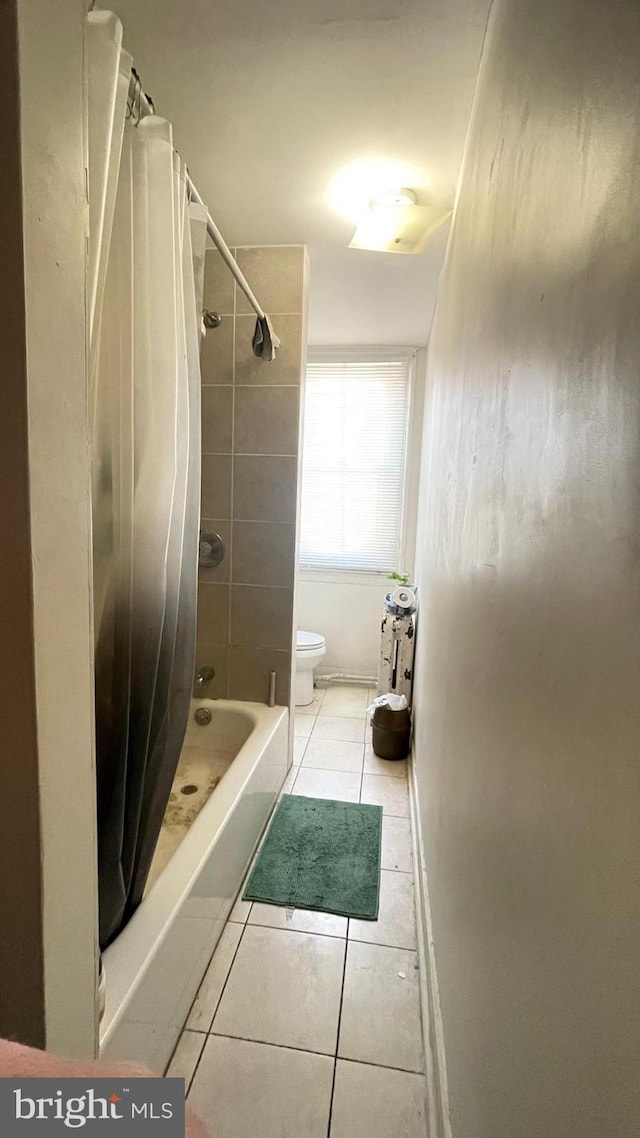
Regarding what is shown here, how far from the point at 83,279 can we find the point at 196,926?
1.48 metres

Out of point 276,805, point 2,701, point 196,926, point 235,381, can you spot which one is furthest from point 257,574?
point 2,701

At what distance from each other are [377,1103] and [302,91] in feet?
7.88

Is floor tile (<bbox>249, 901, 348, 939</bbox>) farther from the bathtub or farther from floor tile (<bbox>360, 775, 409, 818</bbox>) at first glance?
floor tile (<bbox>360, 775, 409, 818</bbox>)

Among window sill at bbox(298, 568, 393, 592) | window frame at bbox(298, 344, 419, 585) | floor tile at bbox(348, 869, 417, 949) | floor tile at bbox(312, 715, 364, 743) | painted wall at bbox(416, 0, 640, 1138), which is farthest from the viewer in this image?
window sill at bbox(298, 568, 393, 592)

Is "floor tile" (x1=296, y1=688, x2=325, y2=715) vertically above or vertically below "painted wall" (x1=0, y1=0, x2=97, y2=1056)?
below

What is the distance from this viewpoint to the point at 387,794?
7.94 ft

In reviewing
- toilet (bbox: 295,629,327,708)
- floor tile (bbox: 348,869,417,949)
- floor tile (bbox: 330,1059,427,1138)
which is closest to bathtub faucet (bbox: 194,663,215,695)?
toilet (bbox: 295,629,327,708)

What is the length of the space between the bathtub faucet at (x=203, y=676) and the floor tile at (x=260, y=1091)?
1.27m

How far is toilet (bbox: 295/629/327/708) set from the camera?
323cm

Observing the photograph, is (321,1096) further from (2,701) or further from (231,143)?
(231,143)

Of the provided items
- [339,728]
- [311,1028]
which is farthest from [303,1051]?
[339,728]

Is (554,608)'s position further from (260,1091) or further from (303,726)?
(303,726)

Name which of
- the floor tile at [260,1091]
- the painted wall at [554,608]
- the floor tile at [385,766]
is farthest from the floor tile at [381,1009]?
the floor tile at [385,766]

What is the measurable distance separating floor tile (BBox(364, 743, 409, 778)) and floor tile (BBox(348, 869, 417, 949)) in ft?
2.42
